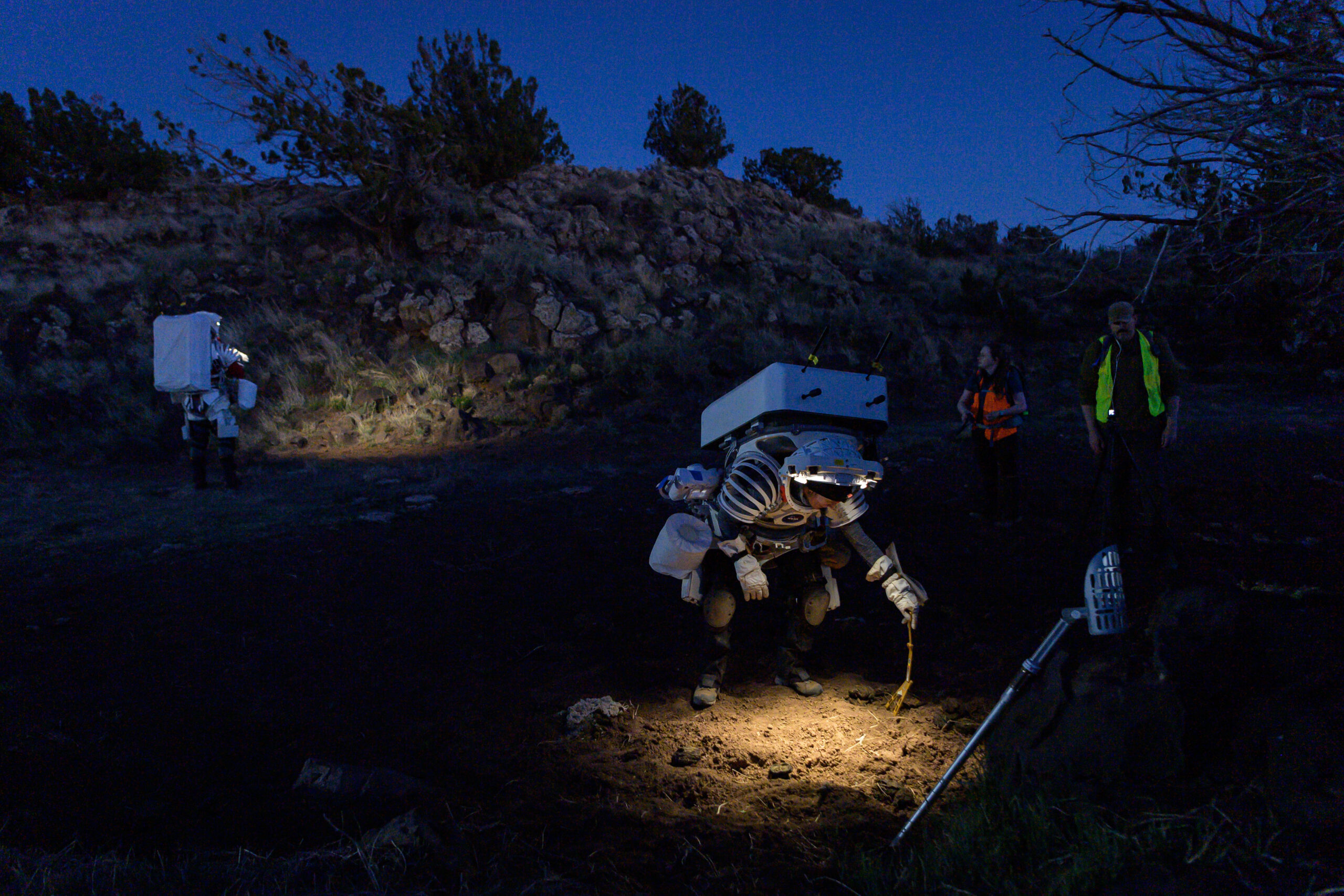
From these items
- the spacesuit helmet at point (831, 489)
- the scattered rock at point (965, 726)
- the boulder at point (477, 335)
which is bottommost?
the scattered rock at point (965, 726)

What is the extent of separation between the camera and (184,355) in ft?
28.3

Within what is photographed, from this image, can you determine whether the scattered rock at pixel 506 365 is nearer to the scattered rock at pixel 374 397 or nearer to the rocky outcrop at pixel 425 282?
the rocky outcrop at pixel 425 282

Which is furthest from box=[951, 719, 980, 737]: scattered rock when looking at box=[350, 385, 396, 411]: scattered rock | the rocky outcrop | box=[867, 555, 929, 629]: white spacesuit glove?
box=[350, 385, 396, 411]: scattered rock

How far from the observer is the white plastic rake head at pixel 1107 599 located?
2.28 metres

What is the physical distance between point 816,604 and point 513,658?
1.81 m

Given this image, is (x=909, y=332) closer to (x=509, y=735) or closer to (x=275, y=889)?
(x=509, y=735)

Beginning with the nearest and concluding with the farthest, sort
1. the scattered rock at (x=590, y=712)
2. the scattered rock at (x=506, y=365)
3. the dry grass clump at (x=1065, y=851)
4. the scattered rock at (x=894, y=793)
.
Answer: the dry grass clump at (x=1065, y=851), the scattered rock at (x=894, y=793), the scattered rock at (x=590, y=712), the scattered rock at (x=506, y=365)

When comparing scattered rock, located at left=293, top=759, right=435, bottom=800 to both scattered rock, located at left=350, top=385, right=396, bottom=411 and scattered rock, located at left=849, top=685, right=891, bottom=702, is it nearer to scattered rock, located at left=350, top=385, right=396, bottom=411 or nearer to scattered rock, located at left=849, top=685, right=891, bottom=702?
scattered rock, located at left=849, top=685, right=891, bottom=702

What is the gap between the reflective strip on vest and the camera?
4.86m

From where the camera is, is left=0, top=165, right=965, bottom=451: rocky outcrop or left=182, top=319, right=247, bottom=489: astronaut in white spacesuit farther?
left=0, top=165, right=965, bottom=451: rocky outcrop

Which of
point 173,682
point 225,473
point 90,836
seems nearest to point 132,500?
point 225,473

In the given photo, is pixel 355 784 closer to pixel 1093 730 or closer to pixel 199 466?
pixel 1093 730

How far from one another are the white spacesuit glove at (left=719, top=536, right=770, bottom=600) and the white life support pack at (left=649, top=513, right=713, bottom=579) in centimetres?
14

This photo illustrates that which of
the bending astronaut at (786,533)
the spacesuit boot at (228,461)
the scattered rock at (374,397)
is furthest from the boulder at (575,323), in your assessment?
the bending astronaut at (786,533)
